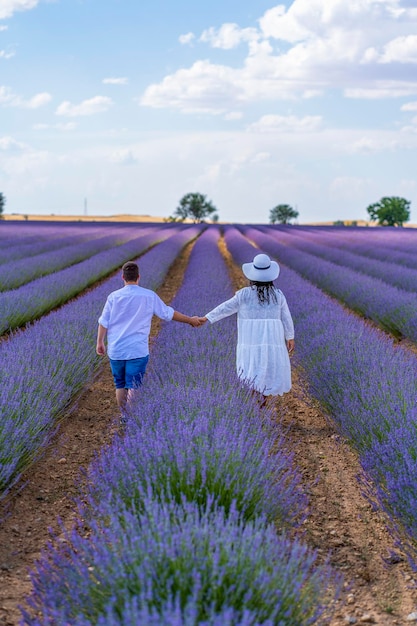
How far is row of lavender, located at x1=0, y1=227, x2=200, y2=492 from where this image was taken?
3.61 m

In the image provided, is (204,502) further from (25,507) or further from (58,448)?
(58,448)

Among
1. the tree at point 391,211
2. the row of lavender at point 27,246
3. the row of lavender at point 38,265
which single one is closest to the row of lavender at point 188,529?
the row of lavender at point 38,265

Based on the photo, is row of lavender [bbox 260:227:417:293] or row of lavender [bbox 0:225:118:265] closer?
row of lavender [bbox 260:227:417:293]

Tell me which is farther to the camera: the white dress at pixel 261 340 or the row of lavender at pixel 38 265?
the row of lavender at pixel 38 265

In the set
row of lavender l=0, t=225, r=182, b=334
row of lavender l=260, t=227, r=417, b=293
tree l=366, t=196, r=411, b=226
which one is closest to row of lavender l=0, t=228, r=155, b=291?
row of lavender l=0, t=225, r=182, b=334

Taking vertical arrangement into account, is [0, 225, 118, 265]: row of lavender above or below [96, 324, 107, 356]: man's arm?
above

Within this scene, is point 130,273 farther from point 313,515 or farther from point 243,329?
point 313,515

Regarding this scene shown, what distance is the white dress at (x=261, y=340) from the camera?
445 cm

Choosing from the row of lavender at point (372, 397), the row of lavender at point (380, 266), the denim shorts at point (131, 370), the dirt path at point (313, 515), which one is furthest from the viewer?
the row of lavender at point (380, 266)

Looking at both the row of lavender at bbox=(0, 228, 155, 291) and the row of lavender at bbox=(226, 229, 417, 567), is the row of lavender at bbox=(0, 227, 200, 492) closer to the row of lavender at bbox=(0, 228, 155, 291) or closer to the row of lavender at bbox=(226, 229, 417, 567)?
the row of lavender at bbox=(226, 229, 417, 567)

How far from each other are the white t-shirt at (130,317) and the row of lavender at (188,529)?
0.22 m

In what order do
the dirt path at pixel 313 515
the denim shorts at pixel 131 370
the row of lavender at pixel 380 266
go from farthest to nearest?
the row of lavender at pixel 380 266 < the denim shorts at pixel 131 370 < the dirt path at pixel 313 515

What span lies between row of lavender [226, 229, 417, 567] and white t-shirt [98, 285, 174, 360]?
1.22m

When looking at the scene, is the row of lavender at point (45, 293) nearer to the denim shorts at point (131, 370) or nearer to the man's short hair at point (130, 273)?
the denim shorts at point (131, 370)
